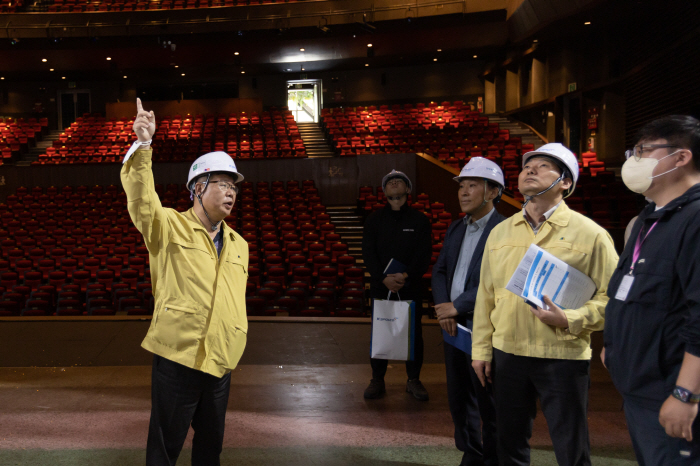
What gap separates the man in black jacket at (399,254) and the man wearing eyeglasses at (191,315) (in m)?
1.67

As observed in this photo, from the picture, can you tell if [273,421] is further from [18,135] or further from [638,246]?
[18,135]

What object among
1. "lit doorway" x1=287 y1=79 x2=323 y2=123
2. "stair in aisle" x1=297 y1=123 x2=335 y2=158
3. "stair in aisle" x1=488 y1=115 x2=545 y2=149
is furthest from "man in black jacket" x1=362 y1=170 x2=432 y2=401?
"lit doorway" x1=287 y1=79 x2=323 y2=123

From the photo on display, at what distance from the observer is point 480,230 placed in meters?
2.77

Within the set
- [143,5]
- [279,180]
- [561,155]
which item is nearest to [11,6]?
[143,5]

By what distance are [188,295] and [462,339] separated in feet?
4.64

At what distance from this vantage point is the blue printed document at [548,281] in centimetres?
190

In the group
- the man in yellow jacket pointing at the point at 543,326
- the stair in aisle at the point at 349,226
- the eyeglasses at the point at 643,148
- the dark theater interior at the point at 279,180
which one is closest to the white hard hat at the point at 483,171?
the dark theater interior at the point at 279,180

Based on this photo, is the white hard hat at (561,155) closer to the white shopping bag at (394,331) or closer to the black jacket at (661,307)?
the black jacket at (661,307)

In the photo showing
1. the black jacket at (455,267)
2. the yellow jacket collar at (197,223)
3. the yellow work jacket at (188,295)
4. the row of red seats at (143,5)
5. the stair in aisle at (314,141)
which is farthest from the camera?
the row of red seats at (143,5)

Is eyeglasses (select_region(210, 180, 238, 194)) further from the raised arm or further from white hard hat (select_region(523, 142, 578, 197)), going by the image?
white hard hat (select_region(523, 142, 578, 197))

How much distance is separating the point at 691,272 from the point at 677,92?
1211 centimetres

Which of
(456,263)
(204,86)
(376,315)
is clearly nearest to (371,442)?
(376,315)

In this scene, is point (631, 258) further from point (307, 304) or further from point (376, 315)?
point (307, 304)

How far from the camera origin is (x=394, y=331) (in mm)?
3533
